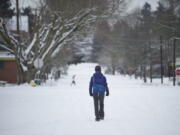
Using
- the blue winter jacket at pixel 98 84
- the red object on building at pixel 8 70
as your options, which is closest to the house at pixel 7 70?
the red object on building at pixel 8 70

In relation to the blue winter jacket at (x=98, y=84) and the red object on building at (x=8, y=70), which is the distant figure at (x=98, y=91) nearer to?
the blue winter jacket at (x=98, y=84)

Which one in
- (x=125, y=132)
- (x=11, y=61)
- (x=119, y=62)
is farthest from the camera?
(x=119, y=62)

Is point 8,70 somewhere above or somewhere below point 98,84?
below

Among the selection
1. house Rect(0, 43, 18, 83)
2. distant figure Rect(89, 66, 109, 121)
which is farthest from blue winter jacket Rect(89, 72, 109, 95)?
house Rect(0, 43, 18, 83)

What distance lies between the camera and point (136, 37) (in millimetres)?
72188

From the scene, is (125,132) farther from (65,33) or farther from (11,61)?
(11,61)

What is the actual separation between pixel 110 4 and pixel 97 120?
69.8ft

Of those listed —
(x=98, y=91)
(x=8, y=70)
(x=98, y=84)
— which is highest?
(x=98, y=84)

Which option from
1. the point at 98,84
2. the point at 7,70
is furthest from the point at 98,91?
the point at 7,70

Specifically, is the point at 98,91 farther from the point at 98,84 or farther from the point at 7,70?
the point at 7,70

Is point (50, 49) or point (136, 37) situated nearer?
point (50, 49)

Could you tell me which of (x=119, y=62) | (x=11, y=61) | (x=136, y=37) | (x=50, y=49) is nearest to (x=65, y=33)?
(x=50, y=49)

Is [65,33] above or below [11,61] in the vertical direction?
above

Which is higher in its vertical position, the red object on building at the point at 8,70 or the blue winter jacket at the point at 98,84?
the blue winter jacket at the point at 98,84
